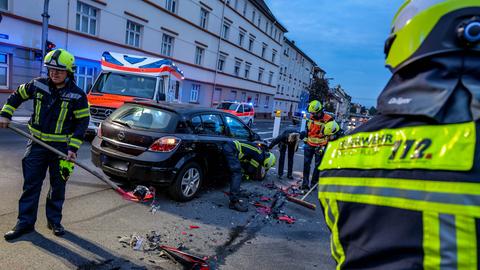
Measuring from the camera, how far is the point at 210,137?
5.64 m

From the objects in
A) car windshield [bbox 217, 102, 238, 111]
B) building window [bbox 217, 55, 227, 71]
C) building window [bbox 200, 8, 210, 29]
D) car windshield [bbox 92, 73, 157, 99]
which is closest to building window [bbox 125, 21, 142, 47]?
car windshield [bbox 217, 102, 238, 111]

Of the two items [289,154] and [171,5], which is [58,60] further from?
[171,5]

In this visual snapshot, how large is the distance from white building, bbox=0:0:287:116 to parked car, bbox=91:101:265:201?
6706mm

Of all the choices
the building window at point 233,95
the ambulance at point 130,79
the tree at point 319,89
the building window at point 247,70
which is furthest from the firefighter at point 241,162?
the tree at point 319,89

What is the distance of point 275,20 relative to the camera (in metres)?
40.2

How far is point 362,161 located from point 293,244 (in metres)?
3.31

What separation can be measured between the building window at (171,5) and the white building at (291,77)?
946 inches

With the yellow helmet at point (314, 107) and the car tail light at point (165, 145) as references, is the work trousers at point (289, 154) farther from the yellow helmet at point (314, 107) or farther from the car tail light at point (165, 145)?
the car tail light at point (165, 145)

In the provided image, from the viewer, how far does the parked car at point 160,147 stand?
15.9ft

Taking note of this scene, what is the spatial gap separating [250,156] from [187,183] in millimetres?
1775

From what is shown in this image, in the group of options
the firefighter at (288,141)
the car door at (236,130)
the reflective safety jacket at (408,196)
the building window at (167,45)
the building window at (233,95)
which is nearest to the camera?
the reflective safety jacket at (408,196)

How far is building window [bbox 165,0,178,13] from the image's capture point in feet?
72.5

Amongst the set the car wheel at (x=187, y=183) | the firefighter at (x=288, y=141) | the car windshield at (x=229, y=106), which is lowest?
the car wheel at (x=187, y=183)

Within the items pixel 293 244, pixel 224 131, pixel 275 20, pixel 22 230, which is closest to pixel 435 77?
pixel 293 244
